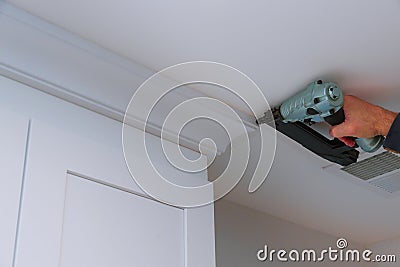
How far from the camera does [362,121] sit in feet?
5.16

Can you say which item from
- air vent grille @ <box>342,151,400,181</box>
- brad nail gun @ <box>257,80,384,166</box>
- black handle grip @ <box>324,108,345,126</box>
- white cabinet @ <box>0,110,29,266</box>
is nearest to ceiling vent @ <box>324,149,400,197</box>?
air vent grille @ <box>342,151,400,181</box>

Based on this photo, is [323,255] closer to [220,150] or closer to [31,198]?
[220,150]

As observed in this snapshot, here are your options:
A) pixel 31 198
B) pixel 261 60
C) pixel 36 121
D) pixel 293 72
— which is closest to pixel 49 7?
pixel 36 121

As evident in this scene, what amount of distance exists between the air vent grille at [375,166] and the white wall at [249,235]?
1.64 feet

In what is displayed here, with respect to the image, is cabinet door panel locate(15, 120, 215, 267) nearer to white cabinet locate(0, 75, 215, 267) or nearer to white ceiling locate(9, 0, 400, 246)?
white cabinet locate(0, 75, 215, 267)

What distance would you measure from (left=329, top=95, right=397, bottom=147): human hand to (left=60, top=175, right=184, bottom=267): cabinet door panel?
49 centimetres

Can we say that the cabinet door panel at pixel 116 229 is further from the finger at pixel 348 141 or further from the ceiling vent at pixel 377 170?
the ceiling vent at pixel 377 170

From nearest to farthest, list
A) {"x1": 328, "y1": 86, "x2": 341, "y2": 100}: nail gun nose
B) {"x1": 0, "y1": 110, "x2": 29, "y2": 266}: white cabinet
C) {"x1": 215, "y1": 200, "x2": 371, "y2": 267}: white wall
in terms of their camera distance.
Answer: {"x1": 0, "y1": 110, "x2": 29, "y2": 266}: white cabinet → {"x1": 328, "y1": 86, "x2": 341, "y2": 100}: nail gun nose → {"x1": 215, "y1": 200, "x2": 371, "y2": 267}: white wall

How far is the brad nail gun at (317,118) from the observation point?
59.7 inches

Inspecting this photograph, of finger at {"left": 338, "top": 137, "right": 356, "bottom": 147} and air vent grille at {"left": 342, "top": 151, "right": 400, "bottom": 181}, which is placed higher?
air vent grille at {"left": 342, "top": 151, "right": 400, "bottom": 181}

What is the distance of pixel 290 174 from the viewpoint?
2055 millimetres

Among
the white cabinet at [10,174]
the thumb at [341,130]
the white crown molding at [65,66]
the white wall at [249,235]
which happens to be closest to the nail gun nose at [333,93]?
the thumb at [341,130]

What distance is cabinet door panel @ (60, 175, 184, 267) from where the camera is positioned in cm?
131

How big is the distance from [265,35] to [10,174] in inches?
26.3
